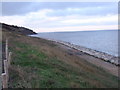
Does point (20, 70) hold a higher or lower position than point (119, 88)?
higher

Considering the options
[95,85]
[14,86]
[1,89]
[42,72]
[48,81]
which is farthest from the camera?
[42,72]

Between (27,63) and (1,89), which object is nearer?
(1,89)

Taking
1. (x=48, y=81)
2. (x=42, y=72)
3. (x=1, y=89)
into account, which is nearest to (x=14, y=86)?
(x=1, y=89)

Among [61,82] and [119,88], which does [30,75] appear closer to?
[61,82]

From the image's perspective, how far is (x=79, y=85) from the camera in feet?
42.4

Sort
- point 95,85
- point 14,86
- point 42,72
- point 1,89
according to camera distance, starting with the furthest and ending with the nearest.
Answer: point 42,72 → point 95,85 → point 14,86 → point 1,89

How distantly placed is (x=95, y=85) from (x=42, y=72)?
3.33m

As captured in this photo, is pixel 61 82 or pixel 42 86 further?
pixel 61 82

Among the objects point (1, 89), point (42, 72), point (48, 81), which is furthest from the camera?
point (42, 72)

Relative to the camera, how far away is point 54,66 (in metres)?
17.5

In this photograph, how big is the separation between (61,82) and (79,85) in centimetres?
99

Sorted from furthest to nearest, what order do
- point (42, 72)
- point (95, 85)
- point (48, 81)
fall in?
point (42, 72) → point (95, 85) → point (48, 81)

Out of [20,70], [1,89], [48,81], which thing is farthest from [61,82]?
[1,89]

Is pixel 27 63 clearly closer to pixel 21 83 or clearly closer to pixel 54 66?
pixel 54 66
